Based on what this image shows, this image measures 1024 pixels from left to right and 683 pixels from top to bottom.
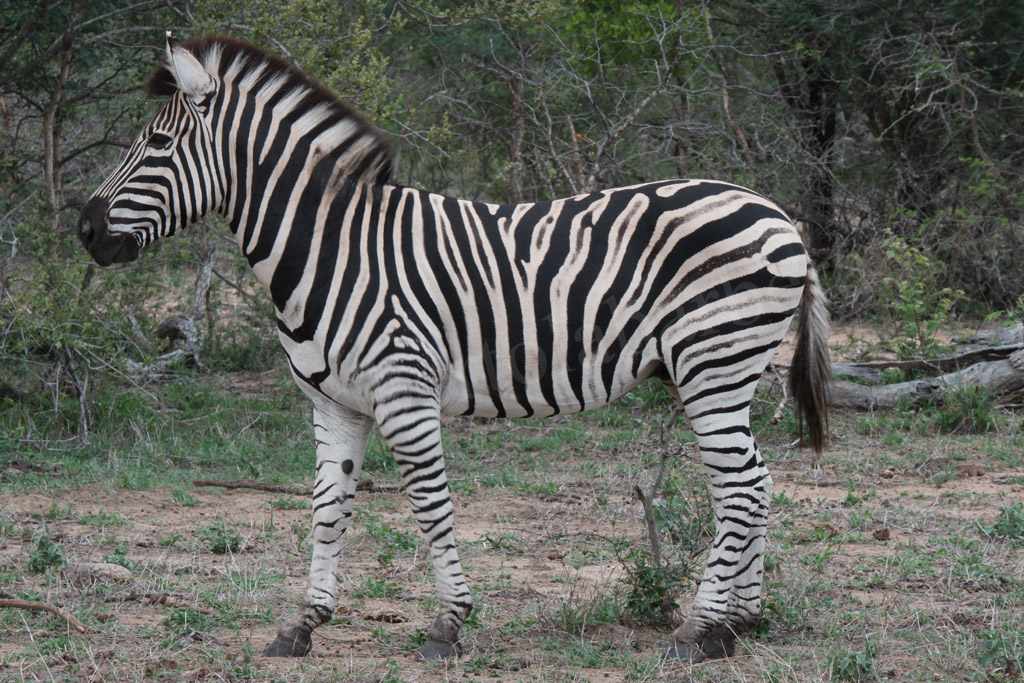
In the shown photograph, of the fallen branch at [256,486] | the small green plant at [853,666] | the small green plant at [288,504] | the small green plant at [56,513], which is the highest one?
the fallen branch at [256,486]

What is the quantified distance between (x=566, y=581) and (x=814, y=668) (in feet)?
5.03

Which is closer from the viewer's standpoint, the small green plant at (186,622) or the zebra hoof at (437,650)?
the zebra hoof at (437,650)

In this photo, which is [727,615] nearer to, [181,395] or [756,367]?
[756,367]

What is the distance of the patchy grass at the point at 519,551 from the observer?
4.25m

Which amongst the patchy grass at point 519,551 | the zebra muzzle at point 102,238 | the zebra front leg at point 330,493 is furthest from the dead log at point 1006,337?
the zebra muzzle at point 102,238

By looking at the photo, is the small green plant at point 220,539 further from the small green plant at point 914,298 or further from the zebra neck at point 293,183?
the small green plant at point 914,298

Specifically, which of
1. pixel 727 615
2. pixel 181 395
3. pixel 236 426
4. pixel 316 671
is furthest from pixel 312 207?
pixel 181 395

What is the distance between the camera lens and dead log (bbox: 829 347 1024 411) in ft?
27.1

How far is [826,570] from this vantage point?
17.9 ft

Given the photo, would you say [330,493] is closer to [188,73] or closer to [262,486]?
[188,73]

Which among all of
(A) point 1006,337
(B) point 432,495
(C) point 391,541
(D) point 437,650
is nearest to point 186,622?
(D) point 437,650

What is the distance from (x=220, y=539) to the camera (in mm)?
5746

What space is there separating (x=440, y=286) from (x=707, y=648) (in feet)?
6.24

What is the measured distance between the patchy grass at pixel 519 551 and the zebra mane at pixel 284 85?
6.64 feet
